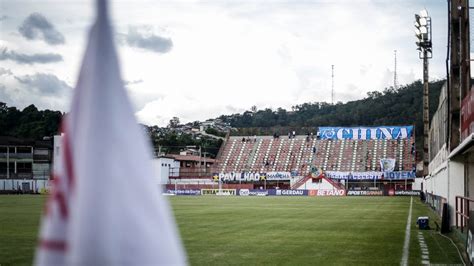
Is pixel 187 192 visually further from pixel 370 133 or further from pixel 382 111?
pixel 382 111

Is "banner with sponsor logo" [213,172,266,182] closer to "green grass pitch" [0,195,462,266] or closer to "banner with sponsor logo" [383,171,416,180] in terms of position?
"banner with sponsor logo" [383,171,416,180]

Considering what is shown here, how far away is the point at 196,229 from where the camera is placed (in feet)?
→ 73.7

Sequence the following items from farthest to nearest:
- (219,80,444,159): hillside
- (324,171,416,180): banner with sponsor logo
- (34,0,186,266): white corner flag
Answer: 1. (219,80,444,159): hillside
2. (324,171,416,180): banner with sponsor logo
3. (34,0,186,266): white corner flag

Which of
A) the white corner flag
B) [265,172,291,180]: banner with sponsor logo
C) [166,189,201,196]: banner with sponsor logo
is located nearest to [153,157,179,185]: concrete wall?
[166,189,201,196]: banner with sponsor logo

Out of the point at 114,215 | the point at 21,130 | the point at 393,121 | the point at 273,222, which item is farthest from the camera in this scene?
the point at 393,121

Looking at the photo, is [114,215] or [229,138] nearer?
[114,215]

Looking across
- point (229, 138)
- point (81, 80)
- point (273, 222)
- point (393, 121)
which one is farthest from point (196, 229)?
point (393, 121)

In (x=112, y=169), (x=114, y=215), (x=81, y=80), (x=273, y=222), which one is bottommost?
(x=273, y=222)

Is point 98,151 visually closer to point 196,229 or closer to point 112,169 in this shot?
point 112,169

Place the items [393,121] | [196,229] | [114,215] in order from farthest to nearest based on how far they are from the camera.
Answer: [393,121], [196,229], [114,215]

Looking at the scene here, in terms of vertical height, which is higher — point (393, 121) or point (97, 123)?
point (393, 121)

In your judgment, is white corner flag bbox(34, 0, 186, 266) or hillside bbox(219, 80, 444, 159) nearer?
white corner flag bbox(34, 0, 186, 266)

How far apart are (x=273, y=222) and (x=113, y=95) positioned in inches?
975

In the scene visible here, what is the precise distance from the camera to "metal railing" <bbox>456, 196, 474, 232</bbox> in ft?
58.9
